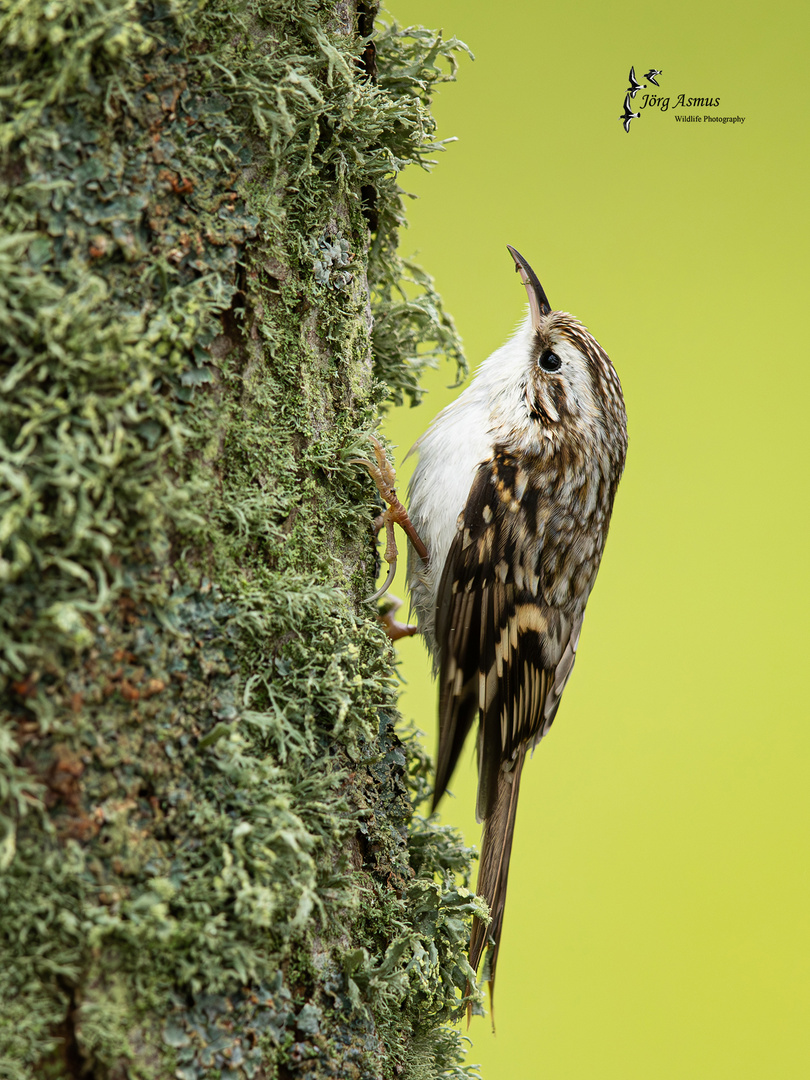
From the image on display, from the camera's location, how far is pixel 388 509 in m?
1.52

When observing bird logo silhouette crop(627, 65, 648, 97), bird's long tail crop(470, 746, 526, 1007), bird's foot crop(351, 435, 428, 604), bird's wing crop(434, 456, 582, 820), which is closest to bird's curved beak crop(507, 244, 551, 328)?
bird's wing crop(434, 456, 582, 820)

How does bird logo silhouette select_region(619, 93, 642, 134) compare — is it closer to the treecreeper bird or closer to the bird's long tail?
the treecreeper bird

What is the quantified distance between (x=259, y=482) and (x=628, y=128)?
98.7 inches

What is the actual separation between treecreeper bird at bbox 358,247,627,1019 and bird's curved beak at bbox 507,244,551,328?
50mm

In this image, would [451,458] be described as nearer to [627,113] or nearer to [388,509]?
[388,509]

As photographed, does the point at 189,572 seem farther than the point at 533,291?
No

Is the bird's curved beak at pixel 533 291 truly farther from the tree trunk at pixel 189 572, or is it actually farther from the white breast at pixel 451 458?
the tree trunk at pixel 189 572

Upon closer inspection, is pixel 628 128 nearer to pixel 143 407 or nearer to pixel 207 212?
pixel 207 212

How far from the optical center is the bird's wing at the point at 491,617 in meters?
1.71

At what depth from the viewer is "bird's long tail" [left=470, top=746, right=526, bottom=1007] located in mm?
1489

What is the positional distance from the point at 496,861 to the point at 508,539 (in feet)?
1.98

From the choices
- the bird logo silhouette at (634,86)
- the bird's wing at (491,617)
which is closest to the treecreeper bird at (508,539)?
the bird's wing at (491,617)

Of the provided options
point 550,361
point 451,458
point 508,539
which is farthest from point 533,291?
point 508,539

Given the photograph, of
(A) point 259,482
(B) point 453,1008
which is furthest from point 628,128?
(B) point 453,1008
